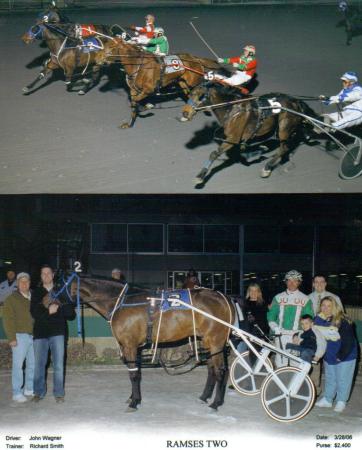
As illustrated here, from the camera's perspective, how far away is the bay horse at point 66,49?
7.12m

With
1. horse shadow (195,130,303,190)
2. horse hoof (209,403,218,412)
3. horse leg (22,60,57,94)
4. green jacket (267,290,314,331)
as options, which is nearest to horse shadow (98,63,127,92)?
horse leg (22,60,57,94)

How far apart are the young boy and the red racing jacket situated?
340 cm

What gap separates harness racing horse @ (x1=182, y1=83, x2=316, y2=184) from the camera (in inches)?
262

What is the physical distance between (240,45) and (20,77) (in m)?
3.24

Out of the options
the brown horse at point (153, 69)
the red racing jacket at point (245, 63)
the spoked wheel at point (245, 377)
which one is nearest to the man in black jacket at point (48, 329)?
the spoked wheel at point (245, 377)

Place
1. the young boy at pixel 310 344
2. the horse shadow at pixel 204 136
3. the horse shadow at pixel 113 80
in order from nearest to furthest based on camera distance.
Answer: the young boy at pixel 310 344 < the horse shadow at pixel 204 136 < the horse shadow at pixel 113 80

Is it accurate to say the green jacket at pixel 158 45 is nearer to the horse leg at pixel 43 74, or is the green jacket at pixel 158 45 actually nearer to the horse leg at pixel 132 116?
the horse leg at pixel 132 116

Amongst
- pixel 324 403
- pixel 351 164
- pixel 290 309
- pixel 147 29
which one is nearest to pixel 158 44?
pixel 147 29

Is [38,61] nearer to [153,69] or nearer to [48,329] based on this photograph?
[153,69]

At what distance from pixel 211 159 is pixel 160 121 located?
1.02 meters

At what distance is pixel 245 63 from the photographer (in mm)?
6863

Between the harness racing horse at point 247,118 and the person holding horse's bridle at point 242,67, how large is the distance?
0.55 ft

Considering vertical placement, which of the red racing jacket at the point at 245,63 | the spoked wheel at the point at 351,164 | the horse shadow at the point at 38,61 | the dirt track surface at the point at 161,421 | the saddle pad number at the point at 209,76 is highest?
the horse shadow at the point at 38,61

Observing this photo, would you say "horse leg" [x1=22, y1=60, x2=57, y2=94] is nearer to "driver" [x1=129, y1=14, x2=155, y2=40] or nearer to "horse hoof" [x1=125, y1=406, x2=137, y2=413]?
"driver" [x1=129, y1=14, x2=155, y2=40]
